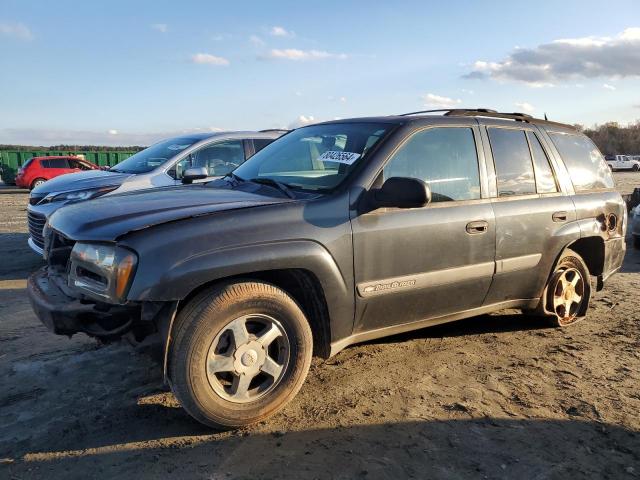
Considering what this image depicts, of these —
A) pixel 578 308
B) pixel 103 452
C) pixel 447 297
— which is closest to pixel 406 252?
pixel 447 297

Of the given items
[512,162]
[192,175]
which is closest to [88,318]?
[192,175]

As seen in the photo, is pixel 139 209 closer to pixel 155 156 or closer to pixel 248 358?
pixel 248 358

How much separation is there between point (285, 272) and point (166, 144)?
203 inches

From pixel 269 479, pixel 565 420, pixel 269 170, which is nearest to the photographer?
pixel 269 479

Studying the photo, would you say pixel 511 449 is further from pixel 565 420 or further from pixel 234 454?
pixel 234 454

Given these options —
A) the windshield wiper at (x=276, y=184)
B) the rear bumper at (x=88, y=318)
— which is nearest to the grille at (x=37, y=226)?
the windshield wiper at (x=276, y=184)

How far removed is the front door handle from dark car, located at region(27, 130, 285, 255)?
3.60 meters

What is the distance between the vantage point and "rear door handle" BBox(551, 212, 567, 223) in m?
4.33

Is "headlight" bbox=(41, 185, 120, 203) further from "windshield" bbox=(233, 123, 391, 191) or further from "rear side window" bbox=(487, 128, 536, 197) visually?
"rear side window" bbox=(487, 128, 536, 197)

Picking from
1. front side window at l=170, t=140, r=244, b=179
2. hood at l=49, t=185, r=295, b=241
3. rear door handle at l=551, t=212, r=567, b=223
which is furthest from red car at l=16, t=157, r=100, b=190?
rear door handle at l=551, t=212, r=567, b=223

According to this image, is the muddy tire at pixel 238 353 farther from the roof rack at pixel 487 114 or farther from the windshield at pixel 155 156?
the windshield at pixel 155 156

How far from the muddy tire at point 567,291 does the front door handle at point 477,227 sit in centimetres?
108

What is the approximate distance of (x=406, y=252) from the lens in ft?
11.4

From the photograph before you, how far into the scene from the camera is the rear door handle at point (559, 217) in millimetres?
4332
